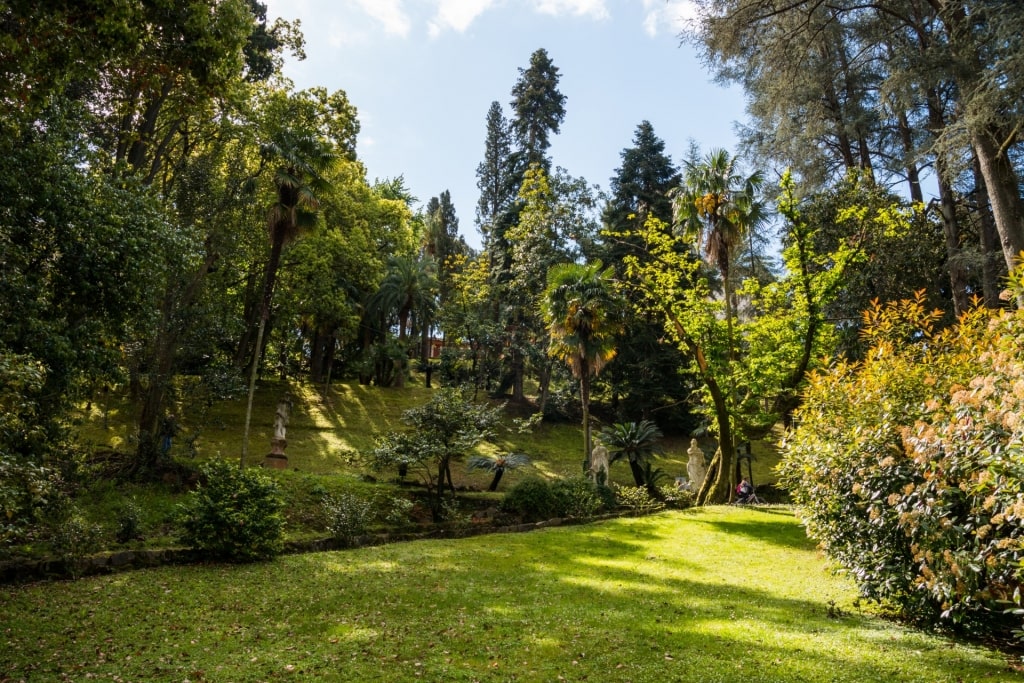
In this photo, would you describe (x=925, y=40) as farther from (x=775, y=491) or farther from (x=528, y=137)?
(x=528, y=137)

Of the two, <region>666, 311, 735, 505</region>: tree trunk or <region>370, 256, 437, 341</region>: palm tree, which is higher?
<region>370, 256, 437, 341</region>: palm tree

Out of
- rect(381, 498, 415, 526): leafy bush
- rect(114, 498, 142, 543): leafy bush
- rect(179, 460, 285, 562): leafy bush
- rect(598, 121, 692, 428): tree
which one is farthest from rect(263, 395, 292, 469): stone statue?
rect(598, 121, 692, 428): tree

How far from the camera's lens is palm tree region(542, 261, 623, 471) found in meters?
20.5

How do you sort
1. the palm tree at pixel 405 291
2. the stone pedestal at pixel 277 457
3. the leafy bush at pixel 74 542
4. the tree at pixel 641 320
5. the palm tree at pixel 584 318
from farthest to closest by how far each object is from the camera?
1. the palm tree at pixel 405 291
2. the tree at pixel 641 320
3. the palm tree at pixel 584 318
4. the stone pedestal at pixel 277 457
5. the leafy bush at pixel 74 542

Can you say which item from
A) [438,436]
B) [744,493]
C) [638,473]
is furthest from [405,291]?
[744,493]

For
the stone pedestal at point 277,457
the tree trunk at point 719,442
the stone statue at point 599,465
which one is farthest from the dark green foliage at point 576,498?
the stone pedestal at point 277,457

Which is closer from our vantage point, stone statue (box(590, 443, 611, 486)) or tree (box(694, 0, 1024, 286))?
tree (box(694, 0, 1024, 286))

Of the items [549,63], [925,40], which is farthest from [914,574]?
[549,63]

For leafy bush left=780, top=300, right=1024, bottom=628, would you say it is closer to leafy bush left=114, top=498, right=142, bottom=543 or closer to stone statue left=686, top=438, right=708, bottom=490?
leafy bush left=114, top=498, right=142, bottom=543

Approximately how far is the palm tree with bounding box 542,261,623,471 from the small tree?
5.51 meters

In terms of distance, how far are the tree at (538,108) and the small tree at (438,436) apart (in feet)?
92.5

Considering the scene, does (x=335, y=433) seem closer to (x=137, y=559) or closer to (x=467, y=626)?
(x=137, y=559)

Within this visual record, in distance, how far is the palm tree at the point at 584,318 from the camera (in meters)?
20.5

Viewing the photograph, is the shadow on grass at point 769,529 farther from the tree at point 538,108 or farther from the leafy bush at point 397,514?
the tree at point 538,108
